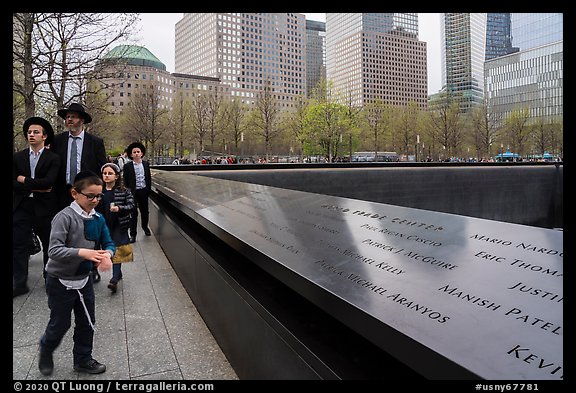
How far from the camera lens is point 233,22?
110750 mm

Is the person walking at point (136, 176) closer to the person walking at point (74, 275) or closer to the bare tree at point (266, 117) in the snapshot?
the person walking at point (74, 275)

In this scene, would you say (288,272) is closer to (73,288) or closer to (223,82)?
(73,288)

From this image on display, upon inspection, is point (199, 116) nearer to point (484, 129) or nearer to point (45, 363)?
point (484, 129)

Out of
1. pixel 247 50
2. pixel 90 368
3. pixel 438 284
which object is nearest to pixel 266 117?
pixel 90 368

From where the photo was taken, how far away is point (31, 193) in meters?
5.02

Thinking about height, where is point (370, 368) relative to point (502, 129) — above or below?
below

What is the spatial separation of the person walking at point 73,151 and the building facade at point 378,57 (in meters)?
106

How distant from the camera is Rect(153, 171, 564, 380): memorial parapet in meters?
1.14

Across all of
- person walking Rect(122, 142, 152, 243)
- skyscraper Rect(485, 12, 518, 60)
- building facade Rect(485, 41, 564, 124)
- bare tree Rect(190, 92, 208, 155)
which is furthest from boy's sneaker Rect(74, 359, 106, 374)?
skyscraper Rect(485, 12, 518, 60)

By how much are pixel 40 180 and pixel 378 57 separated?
118m

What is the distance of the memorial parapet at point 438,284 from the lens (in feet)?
3.74
